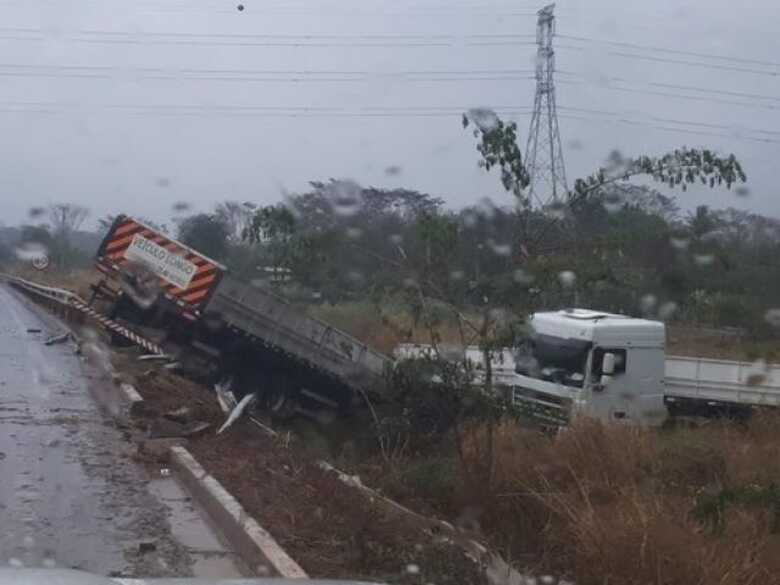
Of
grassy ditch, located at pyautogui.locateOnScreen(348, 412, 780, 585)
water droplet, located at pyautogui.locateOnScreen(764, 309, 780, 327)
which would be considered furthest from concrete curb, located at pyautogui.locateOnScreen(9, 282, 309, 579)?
water droplet, located at pyautogui.locateOnScreen(764, 309, 780, 327)

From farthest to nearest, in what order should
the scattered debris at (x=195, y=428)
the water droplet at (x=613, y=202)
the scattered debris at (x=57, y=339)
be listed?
the scattered debris at (x=57, y=339) → the water droplet at (x=613, y=202) → the scattered debris at (x=195, y=428)

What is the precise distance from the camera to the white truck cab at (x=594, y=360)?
2252 centimetres

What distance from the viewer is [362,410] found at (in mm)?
20453

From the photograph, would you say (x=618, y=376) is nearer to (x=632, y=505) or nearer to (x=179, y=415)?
(x=179, y=415)

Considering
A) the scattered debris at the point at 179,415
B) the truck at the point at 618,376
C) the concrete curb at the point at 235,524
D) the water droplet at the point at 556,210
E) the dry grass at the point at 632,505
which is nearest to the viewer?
the dry grass at the point at 632,505

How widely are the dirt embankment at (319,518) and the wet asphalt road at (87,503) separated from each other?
0.54m

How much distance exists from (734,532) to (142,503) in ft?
16.6

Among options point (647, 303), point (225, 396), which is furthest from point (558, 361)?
point (225, 396)

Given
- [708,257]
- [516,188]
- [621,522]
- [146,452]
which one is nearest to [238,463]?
[146,452]

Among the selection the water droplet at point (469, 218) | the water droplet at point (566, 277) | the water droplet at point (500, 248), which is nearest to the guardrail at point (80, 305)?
the water droplet at point (469, 218)

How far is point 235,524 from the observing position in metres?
9.91

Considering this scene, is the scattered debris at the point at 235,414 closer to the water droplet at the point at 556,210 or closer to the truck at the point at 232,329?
the truck at the point at 232,329

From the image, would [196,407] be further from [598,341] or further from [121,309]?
[598,341]

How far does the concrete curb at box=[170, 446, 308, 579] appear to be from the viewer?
8.52 meters
